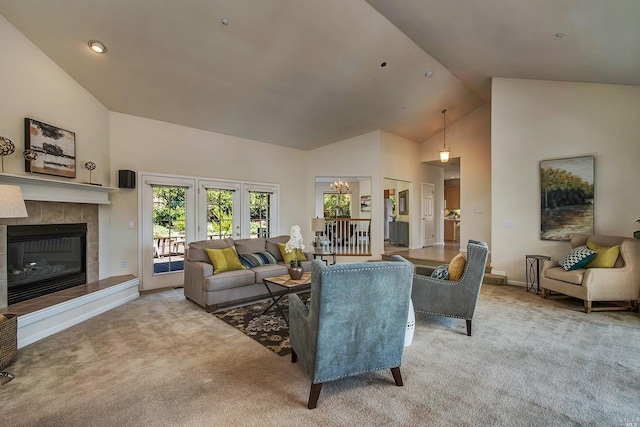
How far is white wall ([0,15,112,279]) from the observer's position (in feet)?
11.2

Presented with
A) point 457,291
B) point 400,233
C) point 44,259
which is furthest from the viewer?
point 400,233

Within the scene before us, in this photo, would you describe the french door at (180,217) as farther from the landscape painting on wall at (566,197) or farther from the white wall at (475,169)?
the landscape painting on wall at (566,197)

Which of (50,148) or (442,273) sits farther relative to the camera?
(50,148)

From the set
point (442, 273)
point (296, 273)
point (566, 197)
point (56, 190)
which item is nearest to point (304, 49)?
point (296, 273)

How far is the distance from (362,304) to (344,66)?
12.6 ft

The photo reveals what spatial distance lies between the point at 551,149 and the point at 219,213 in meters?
6.10

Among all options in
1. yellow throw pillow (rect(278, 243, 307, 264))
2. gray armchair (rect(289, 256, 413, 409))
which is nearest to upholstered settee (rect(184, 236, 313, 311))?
yellow throw pillow (rect(278, 243, 307, 264))

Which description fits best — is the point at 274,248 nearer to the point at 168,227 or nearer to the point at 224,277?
the point at 224,277

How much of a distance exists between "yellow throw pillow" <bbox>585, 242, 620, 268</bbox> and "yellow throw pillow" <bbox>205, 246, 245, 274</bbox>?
502 centimetres

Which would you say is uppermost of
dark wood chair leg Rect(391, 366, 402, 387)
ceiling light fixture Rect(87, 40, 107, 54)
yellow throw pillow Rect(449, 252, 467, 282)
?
ceiling light fixture Rect(87, 40, 107, 54)

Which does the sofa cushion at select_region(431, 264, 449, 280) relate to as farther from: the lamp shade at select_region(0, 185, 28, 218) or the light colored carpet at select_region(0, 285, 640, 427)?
the lamp shade at select_region(0, 185, 28, 218)

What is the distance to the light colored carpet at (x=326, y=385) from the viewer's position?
1998 mm

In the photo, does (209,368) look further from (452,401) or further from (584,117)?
(584,117)

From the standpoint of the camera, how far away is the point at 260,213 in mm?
6855
